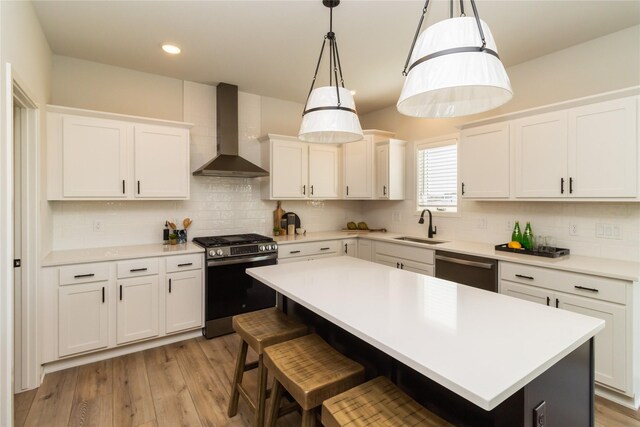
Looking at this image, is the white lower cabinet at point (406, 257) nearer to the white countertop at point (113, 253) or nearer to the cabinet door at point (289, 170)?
the cabinet door at point (289, 170)

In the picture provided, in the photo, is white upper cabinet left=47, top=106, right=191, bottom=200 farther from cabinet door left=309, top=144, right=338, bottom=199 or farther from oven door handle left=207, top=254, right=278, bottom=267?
cabinet door left=309, top=144, right=338, bottom=199

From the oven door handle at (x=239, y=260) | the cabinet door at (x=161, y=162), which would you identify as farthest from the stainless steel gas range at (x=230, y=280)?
the cabinet door at (x=161, y=162)

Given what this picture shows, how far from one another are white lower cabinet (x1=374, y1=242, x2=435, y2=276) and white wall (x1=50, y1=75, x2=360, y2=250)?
1.19 m

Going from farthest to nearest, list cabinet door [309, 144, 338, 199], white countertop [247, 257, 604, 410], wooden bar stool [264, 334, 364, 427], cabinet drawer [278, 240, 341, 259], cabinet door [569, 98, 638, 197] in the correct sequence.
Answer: cabinet door [309, 144, 338, 199]
cabinet drawer [278, 240, 341, 259]
cabinet door [569, 98, 638, 197]
wooden bar stool [264, 334, 364, 427]
white countertop [247, 257, 604, 410]

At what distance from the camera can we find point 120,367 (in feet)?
9.07

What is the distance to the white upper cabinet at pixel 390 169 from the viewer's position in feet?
14.2

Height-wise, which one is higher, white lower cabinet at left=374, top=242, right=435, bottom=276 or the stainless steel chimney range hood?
the stainless steel chimney range hood

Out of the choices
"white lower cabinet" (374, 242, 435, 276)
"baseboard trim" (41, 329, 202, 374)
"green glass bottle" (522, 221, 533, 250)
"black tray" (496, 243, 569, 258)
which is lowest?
"baseboard trim" (41, 329, 202, 374)

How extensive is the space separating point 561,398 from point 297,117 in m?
4.22

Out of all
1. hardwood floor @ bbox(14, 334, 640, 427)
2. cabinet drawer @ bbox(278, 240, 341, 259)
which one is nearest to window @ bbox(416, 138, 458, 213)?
cabinet drawer @ bbox(278, 240, 341, 259)

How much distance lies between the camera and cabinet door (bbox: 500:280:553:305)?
8.27 feet

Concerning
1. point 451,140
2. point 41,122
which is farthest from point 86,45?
point 451,140

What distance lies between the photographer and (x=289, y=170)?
4195 millimetres

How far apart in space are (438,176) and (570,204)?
1.50 meters
